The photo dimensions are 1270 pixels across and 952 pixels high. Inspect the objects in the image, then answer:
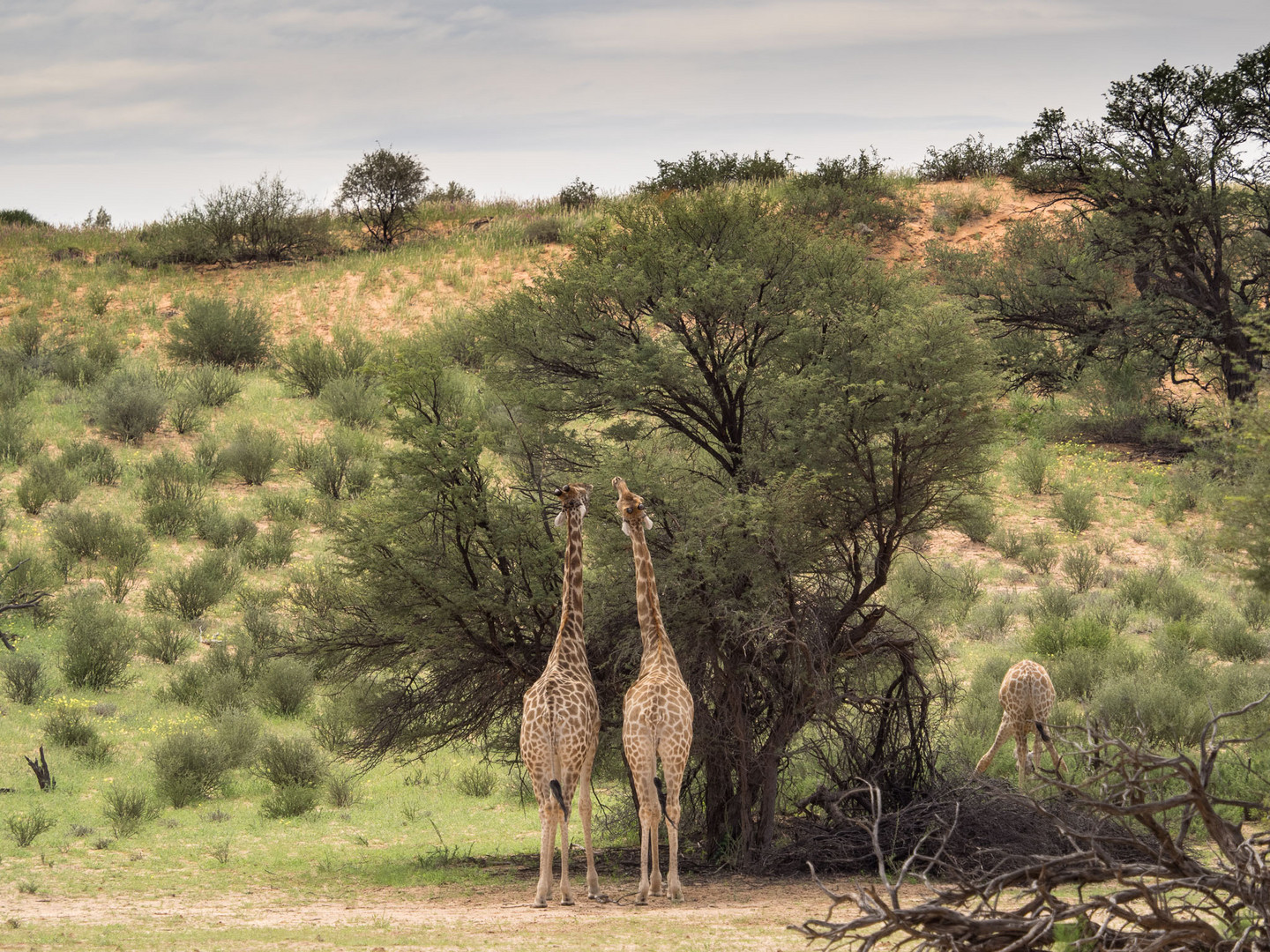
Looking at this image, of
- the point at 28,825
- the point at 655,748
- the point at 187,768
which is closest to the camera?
the point at 655,748

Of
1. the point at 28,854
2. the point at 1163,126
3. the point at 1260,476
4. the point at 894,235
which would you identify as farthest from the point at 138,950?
the point at 894,235

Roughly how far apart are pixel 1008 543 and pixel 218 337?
2377 cm

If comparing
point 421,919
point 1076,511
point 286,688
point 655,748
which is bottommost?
point 286,688

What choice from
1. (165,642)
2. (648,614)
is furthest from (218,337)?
(648,614)

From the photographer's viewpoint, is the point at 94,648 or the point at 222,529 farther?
the point at 222,529

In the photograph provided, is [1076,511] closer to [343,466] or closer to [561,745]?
[343,466]

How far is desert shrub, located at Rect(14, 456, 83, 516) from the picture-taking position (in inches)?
→ 1049

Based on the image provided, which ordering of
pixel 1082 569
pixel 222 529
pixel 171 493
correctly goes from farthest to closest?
1. pixel 171 493
2. pixel 222 529
3. pixel 1082 569

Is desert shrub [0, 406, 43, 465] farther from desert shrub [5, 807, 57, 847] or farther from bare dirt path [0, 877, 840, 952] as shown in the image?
bare dirt path [0, 877, 840, 952]

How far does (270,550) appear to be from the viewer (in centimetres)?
2583

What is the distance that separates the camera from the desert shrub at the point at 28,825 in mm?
12938

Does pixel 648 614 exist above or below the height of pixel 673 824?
above

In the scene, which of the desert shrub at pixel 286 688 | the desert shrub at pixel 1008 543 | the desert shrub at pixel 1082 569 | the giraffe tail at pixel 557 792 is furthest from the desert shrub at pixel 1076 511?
the giraffe tail at pixel 557 792

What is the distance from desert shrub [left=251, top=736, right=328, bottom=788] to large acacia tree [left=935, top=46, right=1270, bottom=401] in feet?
64.0
